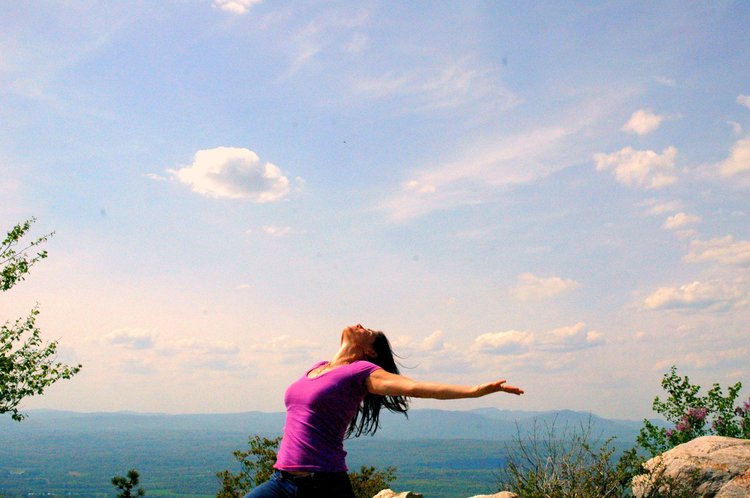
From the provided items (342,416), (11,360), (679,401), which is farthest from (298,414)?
(679,401)

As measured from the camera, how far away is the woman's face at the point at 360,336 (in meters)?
4.52

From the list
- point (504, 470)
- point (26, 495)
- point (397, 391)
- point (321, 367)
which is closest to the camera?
point (397, 391)

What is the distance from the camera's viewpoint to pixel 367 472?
17.1m

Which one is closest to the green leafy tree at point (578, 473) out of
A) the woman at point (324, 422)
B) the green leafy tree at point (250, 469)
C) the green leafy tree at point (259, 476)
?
the green leafy tree at point (259, 476)

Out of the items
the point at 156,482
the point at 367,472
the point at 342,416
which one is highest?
the point at 342,416

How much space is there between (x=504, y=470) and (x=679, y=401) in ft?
37.9

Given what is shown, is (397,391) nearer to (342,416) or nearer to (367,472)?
(342,416)

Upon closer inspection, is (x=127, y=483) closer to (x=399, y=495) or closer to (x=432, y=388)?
(x=399, y=495)

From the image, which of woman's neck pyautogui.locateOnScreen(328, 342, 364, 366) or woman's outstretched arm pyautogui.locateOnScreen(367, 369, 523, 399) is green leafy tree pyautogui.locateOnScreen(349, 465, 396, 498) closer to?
woman's neck pyautogui.locateOnScreen(328, 342, 364, 366)

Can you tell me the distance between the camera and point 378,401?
15.3 ft

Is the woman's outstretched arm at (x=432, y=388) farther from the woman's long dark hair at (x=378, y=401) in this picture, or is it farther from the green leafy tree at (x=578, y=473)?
the green leafy tree at (x=578, y=473)

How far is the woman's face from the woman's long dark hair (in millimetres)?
37

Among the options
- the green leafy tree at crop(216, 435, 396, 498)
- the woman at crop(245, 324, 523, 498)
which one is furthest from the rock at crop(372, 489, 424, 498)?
the woman at crop(245, 324, 523, 498)

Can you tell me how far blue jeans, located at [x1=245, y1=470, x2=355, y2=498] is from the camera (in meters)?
3.84
